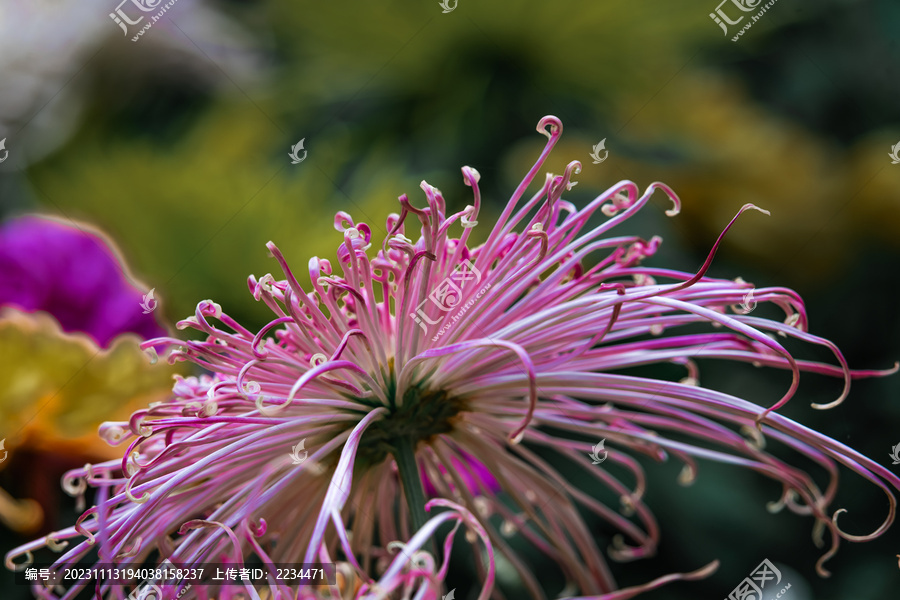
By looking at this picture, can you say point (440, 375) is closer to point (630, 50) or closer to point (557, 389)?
point (557, 389)

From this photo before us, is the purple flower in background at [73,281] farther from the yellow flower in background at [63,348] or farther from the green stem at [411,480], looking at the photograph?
the green stem at [411,480]

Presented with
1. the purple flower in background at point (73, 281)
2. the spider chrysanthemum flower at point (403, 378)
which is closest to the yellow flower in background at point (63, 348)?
the purple flower in background at point (73, 281)

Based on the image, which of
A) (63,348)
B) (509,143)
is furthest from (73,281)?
(509,143)

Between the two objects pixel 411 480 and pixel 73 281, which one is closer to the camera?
pixel 411 480

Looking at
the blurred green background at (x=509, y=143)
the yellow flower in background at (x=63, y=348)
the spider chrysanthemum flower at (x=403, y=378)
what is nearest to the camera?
the spider chrysanthemum flower at (x=403, y=378)

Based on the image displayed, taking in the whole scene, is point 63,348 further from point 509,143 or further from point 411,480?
point 509,143

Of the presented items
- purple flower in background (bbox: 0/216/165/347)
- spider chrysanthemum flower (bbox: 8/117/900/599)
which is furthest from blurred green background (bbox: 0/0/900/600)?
spider chrysanthemum flower (bbox: 8/117/900/599)

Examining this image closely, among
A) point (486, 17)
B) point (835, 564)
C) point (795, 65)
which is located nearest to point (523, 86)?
point (486, 17)
